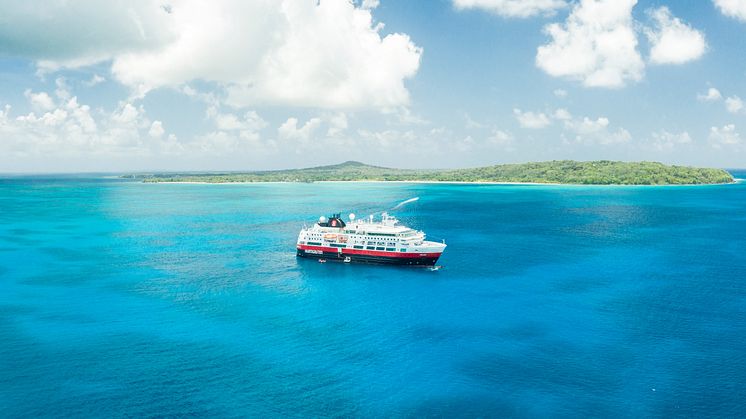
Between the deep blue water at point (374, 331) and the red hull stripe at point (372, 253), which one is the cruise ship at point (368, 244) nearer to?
the red hull stripe at point (372, 253)

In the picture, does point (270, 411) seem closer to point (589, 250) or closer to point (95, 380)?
point (95, 380)

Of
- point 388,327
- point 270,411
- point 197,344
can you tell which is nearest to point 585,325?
point 388,327

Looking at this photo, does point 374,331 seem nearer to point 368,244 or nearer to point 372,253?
point 372,253

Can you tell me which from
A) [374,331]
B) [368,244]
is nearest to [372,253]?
[368,244]

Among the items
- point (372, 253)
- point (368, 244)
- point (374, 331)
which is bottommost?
point (374, 331)

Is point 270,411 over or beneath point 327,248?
beneath

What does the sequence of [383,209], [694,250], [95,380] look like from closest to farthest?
1. [95,380]
2. [694,250]
3. [383,209]

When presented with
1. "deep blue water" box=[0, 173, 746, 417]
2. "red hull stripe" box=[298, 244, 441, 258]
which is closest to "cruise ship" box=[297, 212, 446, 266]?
"red hull stripe" box=[298, 244, 441, 258]
